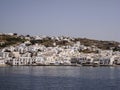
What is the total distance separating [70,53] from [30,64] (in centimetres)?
1408

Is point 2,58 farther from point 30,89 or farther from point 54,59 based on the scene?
point 30,89

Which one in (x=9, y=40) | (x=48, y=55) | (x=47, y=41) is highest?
(x=47, y=41)

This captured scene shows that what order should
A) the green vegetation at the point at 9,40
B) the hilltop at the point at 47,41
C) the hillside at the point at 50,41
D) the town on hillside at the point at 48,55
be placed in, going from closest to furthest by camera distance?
the town on hillside at the point at 48,55 → the green vegetation at the point at 9,40 → the hillside at the point at 50,41 → the hilltop at the point at 47,41

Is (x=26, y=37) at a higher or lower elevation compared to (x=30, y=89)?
higher

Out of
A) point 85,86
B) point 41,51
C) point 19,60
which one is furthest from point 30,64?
point 85,86

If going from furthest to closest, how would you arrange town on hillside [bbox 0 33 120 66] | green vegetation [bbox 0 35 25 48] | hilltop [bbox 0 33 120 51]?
hilltop [bbox 0 33 120 51] < green vegetation [bbox 0 35 25 48] < town on hillside [bbox 0 33 120 66]

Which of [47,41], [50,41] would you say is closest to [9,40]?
[47,41]

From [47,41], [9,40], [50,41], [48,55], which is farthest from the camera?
[50,41]

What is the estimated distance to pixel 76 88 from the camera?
2941 cm

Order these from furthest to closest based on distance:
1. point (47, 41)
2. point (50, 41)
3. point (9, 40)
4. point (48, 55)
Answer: point (50, 41) < point (47, 41) < point (9, 40) < point (48, 55)

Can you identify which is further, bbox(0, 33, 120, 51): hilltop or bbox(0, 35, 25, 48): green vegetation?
bbox(0, 33, 120, 51): hilltop

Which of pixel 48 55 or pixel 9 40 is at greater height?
pixel 9 40

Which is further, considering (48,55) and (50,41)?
(50,41)

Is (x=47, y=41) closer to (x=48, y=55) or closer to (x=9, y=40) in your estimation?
(x=9, y=40)
